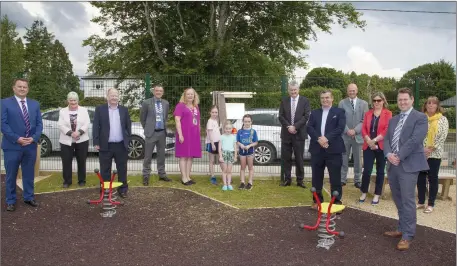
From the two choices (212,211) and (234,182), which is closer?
(212,211)

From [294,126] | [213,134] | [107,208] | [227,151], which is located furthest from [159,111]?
[294,126]

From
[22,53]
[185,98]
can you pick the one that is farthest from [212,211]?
[22,53]

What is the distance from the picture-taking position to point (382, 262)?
14.9 ft

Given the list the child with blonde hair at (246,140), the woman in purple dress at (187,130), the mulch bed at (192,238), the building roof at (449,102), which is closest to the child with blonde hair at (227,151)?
the child with blonde hair at (246,140)

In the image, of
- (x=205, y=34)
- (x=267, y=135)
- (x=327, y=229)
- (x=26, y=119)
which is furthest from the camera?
(x=205, y=34)

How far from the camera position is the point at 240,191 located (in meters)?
7.68

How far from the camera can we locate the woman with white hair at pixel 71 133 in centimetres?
779

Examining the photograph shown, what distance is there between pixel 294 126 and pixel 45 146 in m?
6.44

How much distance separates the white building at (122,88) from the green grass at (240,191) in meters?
1.88

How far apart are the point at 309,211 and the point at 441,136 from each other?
8.13 ft

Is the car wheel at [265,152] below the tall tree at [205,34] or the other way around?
below

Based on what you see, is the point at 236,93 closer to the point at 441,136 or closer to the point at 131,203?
the point at 131,203

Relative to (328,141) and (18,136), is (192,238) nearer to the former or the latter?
(328,141)

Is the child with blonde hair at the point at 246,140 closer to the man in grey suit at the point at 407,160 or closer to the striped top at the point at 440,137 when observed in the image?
the man in grey suit at the point at 407,160
